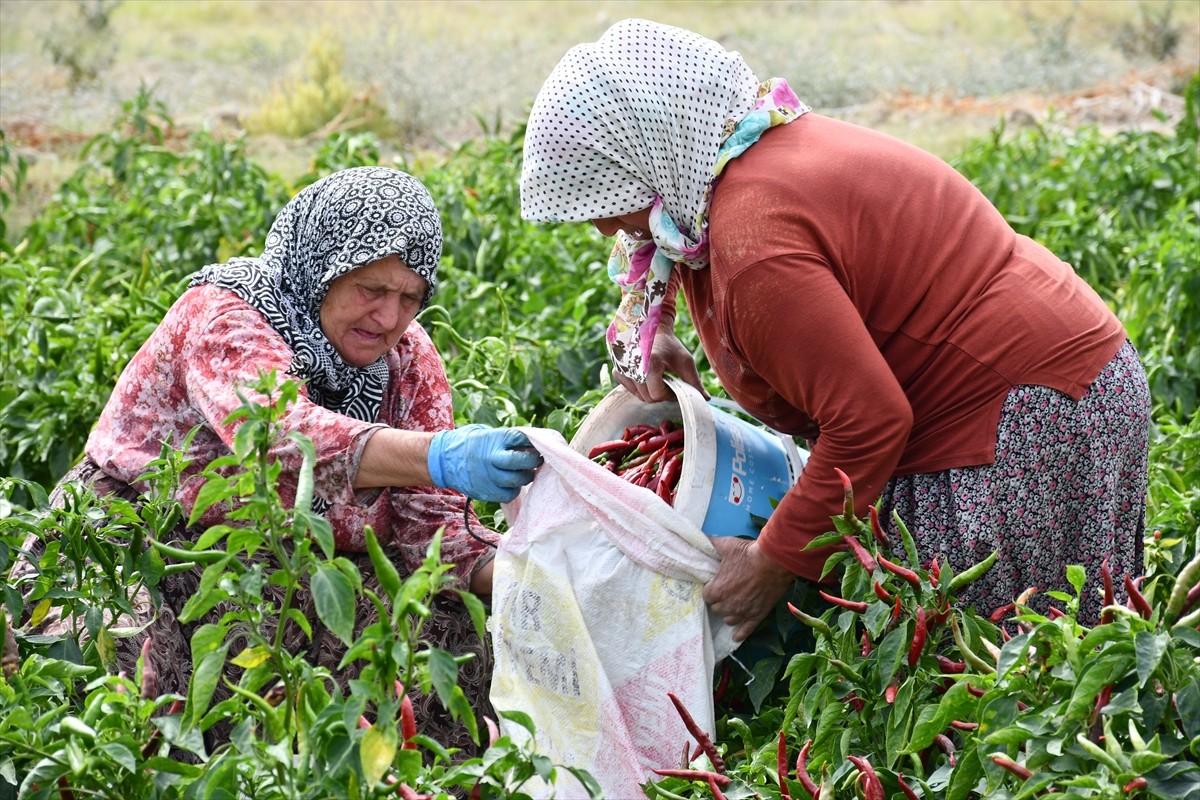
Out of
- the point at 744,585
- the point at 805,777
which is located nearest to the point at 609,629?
the point at 744,585

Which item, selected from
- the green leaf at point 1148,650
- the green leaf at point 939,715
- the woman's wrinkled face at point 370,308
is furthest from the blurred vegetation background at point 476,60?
the green leaf at point 1148,650

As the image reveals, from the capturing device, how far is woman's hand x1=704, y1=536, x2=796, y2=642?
6.13 feet

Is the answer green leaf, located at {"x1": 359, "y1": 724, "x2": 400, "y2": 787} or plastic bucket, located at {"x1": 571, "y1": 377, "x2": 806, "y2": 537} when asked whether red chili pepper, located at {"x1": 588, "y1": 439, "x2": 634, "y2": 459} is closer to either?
plastic bucket, located at {"x1": 571, "y1": 377, "x2": 806, "y2": 537}

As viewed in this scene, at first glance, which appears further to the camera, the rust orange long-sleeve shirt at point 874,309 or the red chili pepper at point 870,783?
the rust orange long-sleeve shirt at point 874,309

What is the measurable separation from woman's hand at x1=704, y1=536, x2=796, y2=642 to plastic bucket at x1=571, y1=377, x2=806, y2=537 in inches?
2.4

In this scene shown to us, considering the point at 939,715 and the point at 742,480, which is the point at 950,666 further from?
the point at 742,480

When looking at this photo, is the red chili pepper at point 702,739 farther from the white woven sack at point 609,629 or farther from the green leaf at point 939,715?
the green leaf at point 939,715

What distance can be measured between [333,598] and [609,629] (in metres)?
0.81

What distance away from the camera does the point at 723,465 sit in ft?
6.61

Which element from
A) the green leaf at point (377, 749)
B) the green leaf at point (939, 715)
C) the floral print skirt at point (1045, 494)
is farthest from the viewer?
the floral print skirt at point (1045, 494)

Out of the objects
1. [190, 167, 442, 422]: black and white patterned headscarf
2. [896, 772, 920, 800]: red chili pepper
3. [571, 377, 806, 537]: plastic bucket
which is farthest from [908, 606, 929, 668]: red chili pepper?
[190, 167, 442, 422]: black and white patterned headscarf

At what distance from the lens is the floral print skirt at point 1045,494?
180cm

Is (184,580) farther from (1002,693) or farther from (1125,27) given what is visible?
(1125,27)

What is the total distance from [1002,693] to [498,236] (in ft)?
7.92
